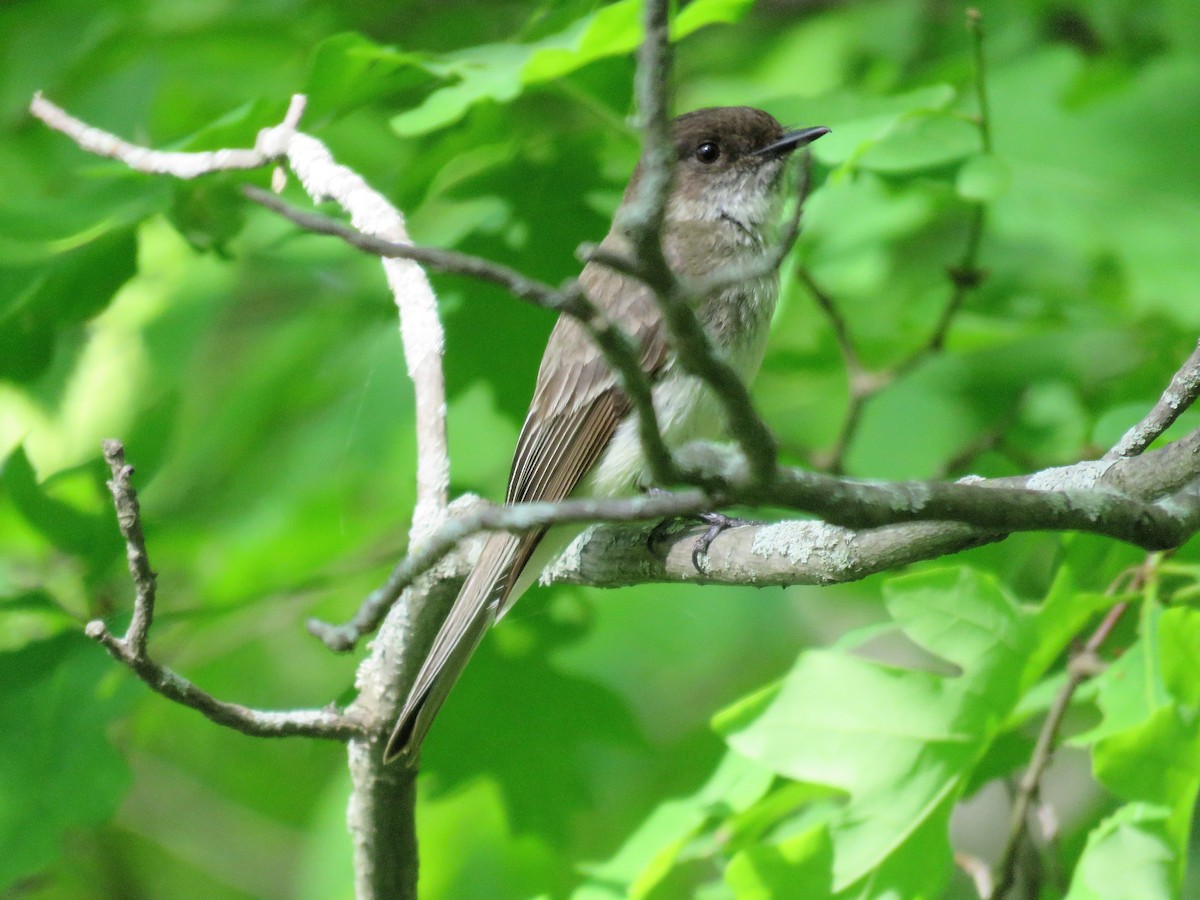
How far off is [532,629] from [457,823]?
0.61m

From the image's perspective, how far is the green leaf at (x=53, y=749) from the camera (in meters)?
3.15

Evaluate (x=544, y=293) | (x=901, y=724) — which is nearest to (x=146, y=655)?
(x=544, y=293)

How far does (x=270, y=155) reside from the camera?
10.2 ft

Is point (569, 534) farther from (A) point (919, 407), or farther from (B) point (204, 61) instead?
(B) point (204, 61)

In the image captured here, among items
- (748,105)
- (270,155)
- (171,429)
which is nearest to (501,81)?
(270,155)

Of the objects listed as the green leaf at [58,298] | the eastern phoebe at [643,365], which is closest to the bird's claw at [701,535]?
the eastern phoebe at [643,365]

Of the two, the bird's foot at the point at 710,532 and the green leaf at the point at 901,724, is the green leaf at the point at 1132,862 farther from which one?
the bird's foot at the point at 710,532

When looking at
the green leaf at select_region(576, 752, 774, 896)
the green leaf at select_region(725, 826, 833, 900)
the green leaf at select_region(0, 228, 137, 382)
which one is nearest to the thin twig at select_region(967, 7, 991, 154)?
the green leaf at select_region(576, 752, 774, 896)

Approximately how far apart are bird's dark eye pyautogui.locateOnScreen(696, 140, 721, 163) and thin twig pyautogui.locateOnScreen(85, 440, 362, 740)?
7.46ft

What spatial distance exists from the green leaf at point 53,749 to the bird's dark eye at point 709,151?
93.9 inches

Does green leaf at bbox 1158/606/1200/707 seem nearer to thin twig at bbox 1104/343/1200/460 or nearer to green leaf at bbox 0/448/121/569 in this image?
thin twig at bbox 1104/343/1200/460

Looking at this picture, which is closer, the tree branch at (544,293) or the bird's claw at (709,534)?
the tree branch at (544,293)

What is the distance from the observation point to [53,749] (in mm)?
3215

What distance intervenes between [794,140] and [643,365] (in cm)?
90
